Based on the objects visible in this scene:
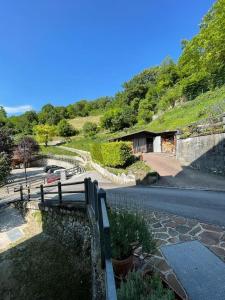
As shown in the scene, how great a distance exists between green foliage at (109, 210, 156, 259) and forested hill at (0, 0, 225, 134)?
17759 mm

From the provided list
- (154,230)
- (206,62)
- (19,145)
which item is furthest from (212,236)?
(19,145)

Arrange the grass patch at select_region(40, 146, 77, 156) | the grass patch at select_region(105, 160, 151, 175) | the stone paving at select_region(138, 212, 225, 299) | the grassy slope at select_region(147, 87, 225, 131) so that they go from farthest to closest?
1. the grass patch at select_region(40, 146, 77, 156)
2. the grassy slope at select_region(147, 87, 225, 131)
3. the grass patch at select_region(105, 160, 151, 175)
4. the stone paving at select_region(138, 212, 225, 299)

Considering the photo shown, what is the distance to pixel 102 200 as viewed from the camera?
11.2 feet

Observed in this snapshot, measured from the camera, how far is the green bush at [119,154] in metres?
18.4

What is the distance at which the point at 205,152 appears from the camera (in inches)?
645

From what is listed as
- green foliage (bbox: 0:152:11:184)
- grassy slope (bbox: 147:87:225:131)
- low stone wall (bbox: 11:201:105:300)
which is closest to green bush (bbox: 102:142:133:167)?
low stone wall (bbox: 11:201:105:300)

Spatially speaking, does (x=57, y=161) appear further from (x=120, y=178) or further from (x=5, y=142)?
(x=120, y=178)

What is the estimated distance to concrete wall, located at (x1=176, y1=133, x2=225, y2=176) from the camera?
14553 millimetres

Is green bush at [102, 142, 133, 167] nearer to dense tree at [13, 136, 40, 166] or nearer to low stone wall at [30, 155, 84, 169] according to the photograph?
low stone wall at [30, 155, 84, 169]

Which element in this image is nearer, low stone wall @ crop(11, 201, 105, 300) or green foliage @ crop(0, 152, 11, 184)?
low stone wall @ crop(11, 201, 105, 300)

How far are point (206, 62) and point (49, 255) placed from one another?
19.7 m

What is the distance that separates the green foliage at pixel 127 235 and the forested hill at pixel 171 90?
17.8 meters

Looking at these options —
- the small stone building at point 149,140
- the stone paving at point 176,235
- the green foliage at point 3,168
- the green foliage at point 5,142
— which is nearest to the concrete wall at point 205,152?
the small stone building at point 149,140

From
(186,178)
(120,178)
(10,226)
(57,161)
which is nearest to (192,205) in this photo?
(186,178)
